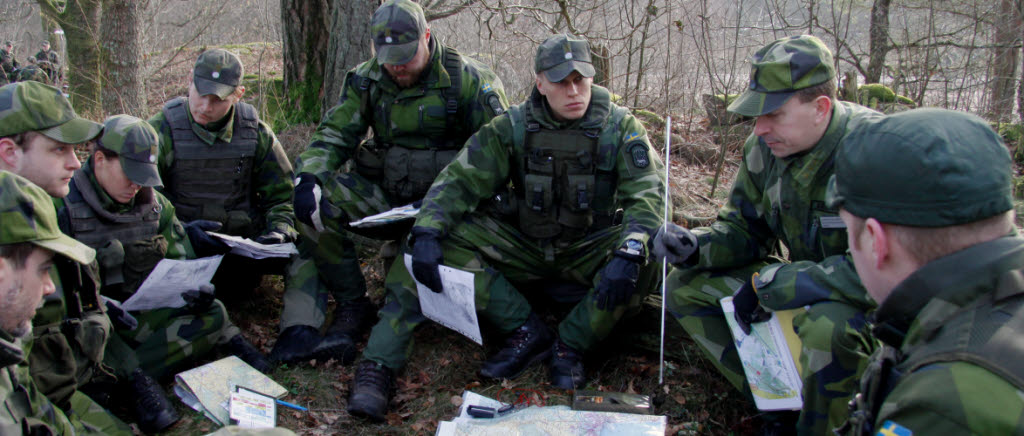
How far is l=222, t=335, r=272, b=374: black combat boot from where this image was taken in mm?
4043

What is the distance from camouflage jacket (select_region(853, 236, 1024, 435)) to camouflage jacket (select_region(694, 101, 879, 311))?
1.26 m

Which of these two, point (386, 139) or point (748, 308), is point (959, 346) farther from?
point (386, 139)

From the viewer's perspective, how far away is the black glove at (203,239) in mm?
4117

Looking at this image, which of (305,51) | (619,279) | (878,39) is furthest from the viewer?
(878,39)

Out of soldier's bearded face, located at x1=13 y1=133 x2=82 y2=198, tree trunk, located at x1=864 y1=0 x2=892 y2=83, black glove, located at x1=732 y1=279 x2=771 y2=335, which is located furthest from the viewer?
tree trunk, located at x1=864 y1=0 x2=892 y2=83

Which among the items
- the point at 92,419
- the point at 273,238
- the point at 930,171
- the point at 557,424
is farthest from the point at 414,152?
the point at 930,171

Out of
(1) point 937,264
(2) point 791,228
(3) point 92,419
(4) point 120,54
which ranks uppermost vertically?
(1) point 937,264

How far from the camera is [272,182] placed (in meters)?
4.81

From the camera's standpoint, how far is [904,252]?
160 centimetres

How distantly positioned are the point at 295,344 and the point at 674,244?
91.8 inches

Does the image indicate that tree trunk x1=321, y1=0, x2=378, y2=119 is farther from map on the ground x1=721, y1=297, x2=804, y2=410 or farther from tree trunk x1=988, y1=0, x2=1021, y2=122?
tree trunk x1=988, y1=0, x2=1021, y2=122

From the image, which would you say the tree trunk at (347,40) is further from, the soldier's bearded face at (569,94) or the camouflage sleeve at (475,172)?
the soldier's bearded face at (569,94)

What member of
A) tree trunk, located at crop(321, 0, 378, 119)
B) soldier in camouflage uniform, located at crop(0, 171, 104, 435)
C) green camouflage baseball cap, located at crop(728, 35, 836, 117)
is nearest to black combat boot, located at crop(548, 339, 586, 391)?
green camouflage baseball cap, located at crop(728, 35, 836, 117)

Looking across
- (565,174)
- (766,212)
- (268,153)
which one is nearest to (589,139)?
(565,174)
